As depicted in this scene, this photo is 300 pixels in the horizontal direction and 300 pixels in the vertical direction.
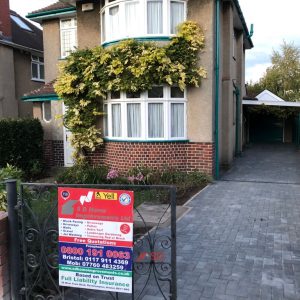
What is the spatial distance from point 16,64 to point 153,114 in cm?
1087

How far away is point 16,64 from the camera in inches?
749

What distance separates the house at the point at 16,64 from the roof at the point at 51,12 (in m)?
3.57

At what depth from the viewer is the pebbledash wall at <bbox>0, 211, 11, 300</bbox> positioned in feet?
12.5

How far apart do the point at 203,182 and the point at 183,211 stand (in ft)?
10.2

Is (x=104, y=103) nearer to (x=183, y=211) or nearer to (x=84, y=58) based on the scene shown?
(x=84, y=58)

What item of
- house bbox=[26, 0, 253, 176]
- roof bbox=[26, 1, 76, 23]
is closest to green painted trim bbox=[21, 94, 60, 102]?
house bbox=[26, 0, 253, 176]

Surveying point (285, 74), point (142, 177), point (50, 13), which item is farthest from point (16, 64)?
point (285, 74)

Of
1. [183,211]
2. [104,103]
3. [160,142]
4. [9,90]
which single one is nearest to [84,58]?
[104,103]

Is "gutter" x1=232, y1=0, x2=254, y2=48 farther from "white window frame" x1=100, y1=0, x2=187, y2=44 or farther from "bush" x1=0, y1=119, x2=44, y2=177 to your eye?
"bush" x1=0, y1=119, x2=44, y2=177

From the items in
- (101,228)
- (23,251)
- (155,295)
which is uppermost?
(101,228)

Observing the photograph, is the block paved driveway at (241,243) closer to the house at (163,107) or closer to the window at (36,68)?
the house at (163,107)

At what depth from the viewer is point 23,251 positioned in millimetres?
3885

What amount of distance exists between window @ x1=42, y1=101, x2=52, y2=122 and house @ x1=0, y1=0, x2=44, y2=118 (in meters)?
4.26

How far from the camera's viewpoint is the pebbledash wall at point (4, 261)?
382cm
